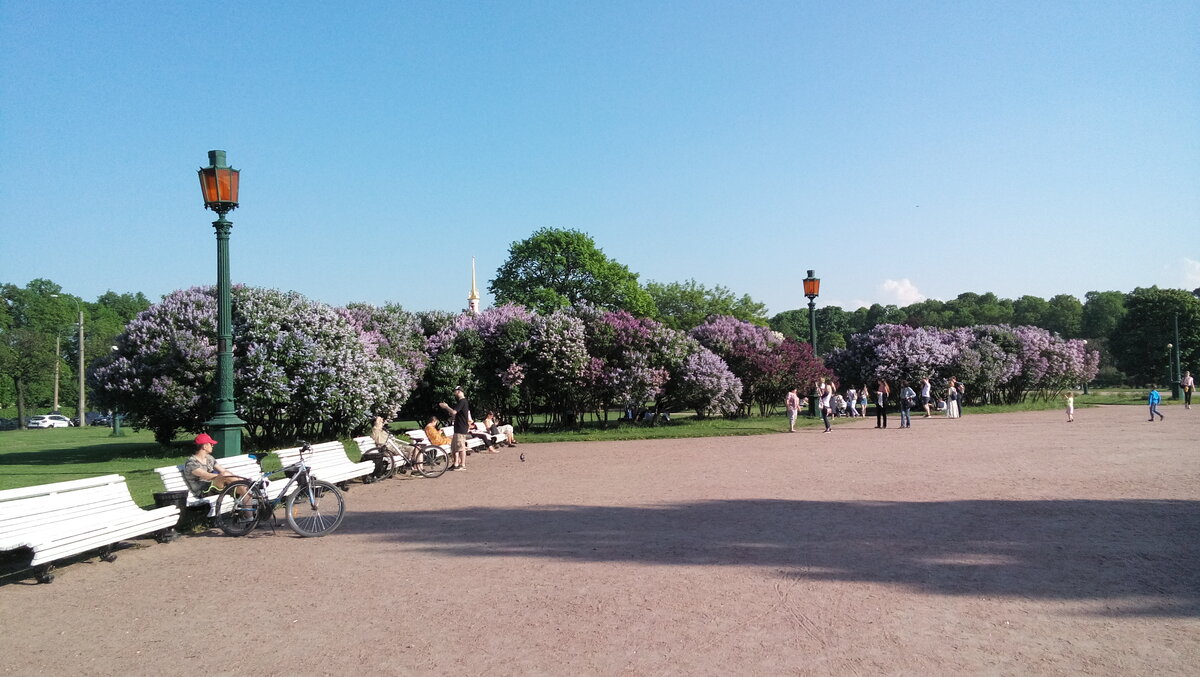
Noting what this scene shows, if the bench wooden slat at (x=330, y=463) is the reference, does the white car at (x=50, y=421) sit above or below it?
Answer: above

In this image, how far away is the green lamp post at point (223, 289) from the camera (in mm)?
11758

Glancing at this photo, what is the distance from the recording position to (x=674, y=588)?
→ 6.27 metres

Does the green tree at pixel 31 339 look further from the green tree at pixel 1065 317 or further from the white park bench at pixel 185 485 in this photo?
the green tree at pixel 1065 317

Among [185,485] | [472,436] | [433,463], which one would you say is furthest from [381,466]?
[472,436]

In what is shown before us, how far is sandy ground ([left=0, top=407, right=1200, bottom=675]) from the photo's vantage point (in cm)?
483

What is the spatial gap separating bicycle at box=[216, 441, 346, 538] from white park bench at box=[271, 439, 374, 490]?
1884mm

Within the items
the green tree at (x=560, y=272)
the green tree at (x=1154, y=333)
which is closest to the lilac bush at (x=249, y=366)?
the green tree at (x=560, y=272)

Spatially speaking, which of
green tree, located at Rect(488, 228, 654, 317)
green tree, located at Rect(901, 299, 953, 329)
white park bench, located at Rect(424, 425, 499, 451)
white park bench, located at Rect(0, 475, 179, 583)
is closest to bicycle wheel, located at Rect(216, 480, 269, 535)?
white park bench, located at Rect(0, 475, 179, 583)

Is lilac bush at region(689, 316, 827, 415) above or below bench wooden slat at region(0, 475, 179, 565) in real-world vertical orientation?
above

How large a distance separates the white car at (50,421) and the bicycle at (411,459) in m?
64.1

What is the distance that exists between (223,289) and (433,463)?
4902 millimetres

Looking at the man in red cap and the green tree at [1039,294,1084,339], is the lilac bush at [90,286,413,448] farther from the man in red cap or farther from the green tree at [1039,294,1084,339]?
the green tree at [1039,294,1084,339]

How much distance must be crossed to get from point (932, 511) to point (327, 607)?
22.6 feet

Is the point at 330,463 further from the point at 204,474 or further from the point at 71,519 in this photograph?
the point at 71,519
